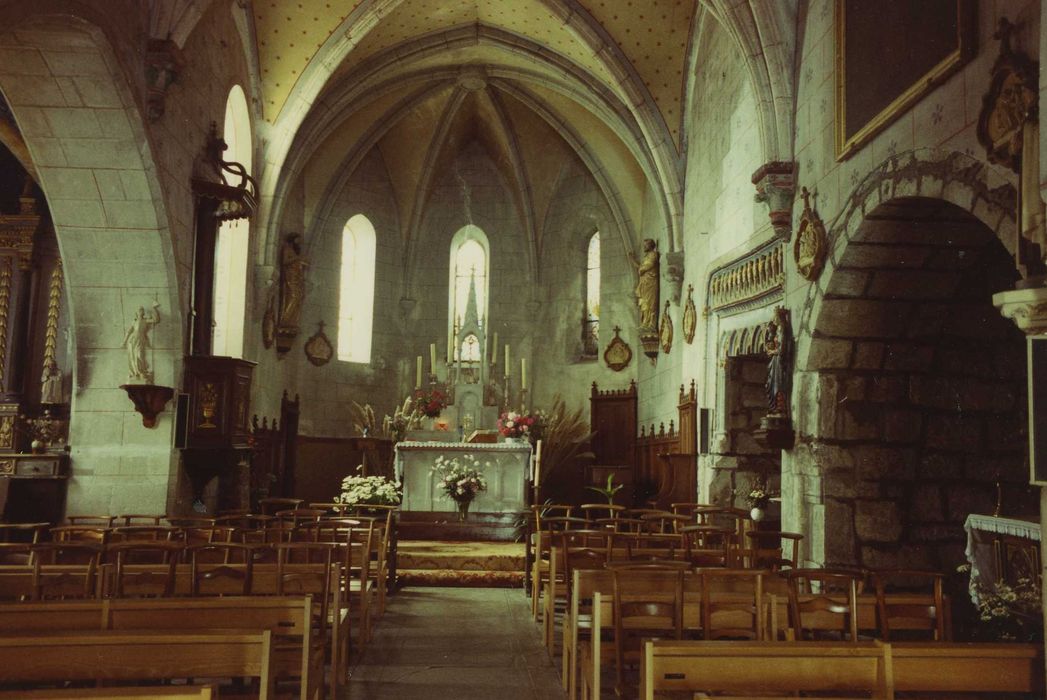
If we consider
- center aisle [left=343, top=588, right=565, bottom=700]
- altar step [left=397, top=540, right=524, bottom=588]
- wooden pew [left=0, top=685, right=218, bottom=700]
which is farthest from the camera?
altar step [left=397, top=540, right=524, bottom=588]

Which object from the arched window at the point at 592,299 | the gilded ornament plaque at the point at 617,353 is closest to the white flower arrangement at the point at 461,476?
the gilded ornament plaque at the point at 617,353

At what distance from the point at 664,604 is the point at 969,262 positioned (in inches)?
186

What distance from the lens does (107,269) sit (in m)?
10.3

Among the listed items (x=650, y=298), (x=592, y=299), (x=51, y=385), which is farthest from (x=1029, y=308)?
(x=592, y=299)

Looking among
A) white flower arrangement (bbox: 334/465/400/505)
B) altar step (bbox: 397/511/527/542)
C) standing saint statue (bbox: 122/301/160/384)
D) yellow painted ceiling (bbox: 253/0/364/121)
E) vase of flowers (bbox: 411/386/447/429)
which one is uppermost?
yellow painted ceiling (bbox: 253/0/364/121)

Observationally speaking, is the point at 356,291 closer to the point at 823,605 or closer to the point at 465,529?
the point at 465,529

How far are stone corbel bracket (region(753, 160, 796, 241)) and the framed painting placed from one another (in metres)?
1.28

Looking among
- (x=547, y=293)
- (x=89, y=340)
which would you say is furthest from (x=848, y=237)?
(x=547, y=293)

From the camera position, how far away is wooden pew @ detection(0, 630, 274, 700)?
3.20 meters

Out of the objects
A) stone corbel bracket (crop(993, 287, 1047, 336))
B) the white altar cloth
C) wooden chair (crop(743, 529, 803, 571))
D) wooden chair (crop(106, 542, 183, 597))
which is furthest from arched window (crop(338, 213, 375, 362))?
stone corbel bracket (crop(993, 287, 1047, 336))

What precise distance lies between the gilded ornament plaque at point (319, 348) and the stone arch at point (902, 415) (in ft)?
36.0

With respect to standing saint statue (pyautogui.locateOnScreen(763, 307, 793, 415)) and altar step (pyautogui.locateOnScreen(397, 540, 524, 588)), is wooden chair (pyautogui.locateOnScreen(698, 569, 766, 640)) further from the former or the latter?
altar step (pyautogui.locateOnScreen(397, 540, 524, 588))

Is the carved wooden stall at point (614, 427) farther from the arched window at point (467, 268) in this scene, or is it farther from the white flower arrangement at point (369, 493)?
the white flower arrangement at point (369, 493)

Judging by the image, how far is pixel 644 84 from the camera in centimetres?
1462
